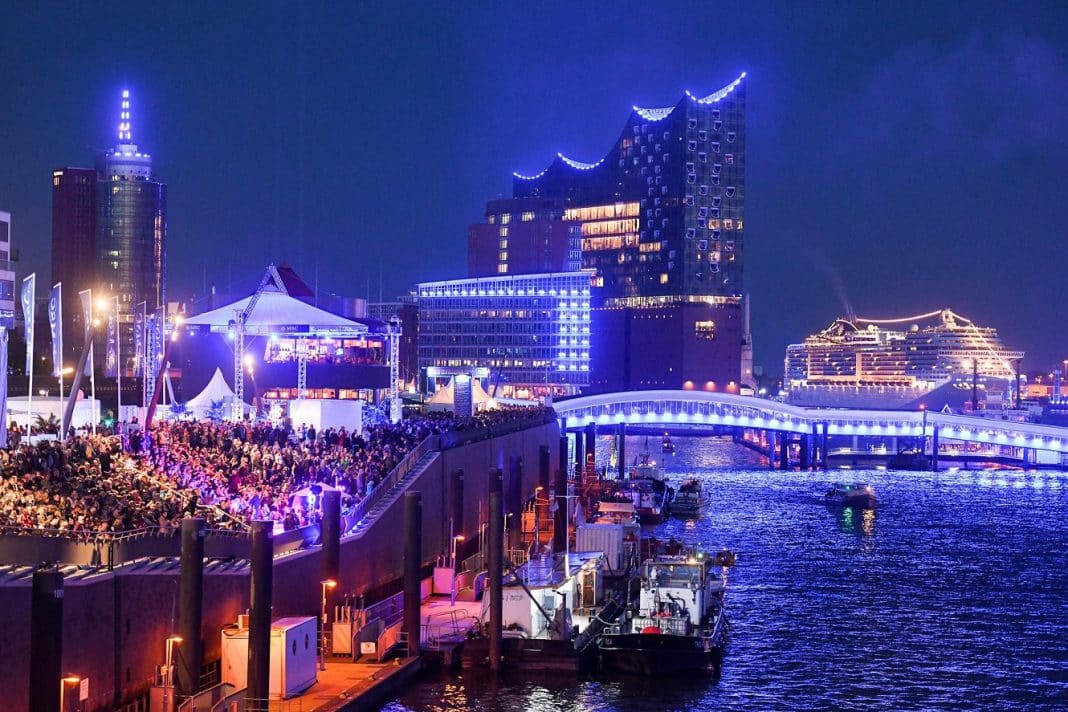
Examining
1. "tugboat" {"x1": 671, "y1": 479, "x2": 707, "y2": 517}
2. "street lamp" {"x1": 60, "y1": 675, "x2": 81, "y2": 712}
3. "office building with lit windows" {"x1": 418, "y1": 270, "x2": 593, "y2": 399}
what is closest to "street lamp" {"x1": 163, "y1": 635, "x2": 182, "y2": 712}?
"street lamp" {"x1": 60, "y1": 675, "x2": 81, "y2": 712}

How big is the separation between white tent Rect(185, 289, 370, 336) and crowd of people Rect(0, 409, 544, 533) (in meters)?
12.4

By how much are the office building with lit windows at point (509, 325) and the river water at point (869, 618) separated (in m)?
91.6

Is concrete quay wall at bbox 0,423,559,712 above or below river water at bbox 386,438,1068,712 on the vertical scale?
above

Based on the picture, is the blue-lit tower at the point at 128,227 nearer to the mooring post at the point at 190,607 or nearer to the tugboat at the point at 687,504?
the tugboat at the point at 687,504

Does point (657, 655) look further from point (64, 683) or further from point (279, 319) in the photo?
point (279, 319)

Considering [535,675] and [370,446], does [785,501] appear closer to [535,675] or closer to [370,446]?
[370,446]

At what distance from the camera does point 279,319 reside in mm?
59969

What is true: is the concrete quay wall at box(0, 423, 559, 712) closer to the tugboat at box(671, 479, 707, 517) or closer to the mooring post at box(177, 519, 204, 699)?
the mooring post at box(177, 519, 204, 699)

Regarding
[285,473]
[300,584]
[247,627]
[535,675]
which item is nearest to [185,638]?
[247,627]

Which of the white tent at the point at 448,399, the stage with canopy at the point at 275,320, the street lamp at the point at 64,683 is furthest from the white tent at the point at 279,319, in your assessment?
the street lamp at the point at 64,683

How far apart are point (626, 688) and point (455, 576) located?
21.3 feet

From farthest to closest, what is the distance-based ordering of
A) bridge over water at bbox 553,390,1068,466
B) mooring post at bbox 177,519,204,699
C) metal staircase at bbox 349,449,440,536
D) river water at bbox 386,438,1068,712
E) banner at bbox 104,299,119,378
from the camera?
bridge over water at bbox 553,390,1068,466 → banner at bbox 104,299,119,378 → metal staircase at bbox 349,449,440,536 → river water at bbox 386,438,1068,712 → mooring post at bbox 177,519,204,699

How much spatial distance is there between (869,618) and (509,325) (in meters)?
131

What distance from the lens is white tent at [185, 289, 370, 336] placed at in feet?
193
